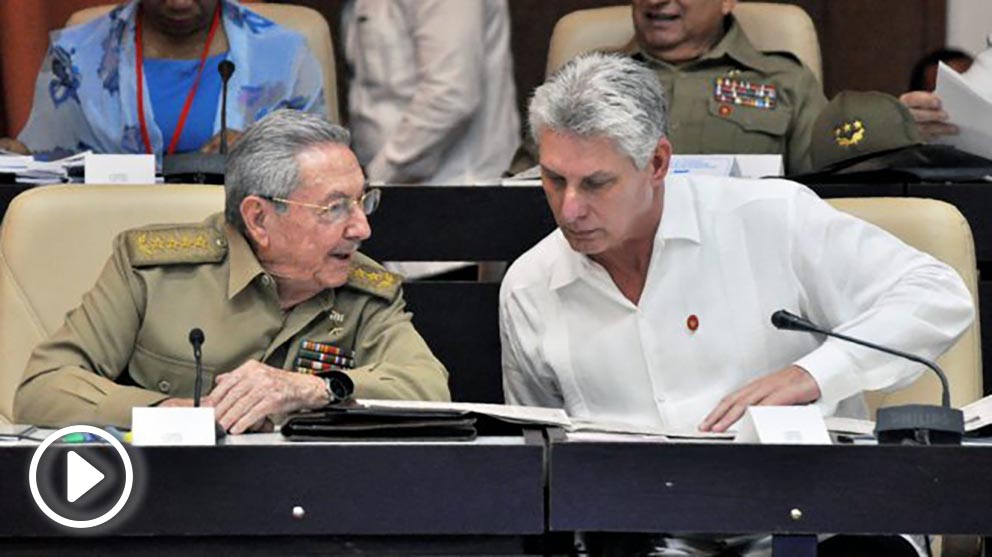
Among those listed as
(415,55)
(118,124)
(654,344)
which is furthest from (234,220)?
(415,55)

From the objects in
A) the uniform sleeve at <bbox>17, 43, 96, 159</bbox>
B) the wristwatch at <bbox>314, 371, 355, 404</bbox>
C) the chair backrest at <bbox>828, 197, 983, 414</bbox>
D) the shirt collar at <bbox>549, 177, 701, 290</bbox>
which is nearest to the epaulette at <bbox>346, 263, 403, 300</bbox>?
the shirt collar at <bbox>549, 177, 701, 290</bbox>

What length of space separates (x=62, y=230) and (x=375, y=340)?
0.55 meters

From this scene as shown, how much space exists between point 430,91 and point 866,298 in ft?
5.72

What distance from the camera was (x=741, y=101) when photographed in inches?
174

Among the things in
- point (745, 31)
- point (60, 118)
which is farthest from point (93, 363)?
point (745, 31)

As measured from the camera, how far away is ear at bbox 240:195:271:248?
3227mm

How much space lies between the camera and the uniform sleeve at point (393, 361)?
121 inches

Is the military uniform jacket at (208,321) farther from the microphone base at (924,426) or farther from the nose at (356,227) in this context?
the microphone base at (924,426)

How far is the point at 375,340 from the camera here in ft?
10.7

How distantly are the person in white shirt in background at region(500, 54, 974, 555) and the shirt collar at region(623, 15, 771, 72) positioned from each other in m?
1.16

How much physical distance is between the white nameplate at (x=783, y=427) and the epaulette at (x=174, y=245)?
3.58ft

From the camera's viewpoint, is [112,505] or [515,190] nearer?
[112,505]

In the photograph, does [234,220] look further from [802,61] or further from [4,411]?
[802,61]

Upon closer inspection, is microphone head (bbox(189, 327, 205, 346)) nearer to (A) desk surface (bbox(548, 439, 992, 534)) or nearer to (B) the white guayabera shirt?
(A) desk surface (bbox(548, 439, 992, 534))
